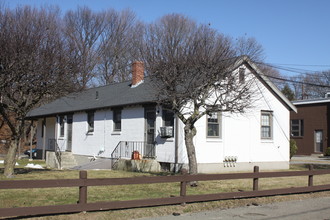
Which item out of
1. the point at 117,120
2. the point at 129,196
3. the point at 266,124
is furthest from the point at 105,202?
the point at 266,124

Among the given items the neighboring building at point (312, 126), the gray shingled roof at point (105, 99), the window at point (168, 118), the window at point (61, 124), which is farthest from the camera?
the neighboring building at point (312, 126)

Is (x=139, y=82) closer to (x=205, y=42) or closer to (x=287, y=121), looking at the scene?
(x=287, y=121)

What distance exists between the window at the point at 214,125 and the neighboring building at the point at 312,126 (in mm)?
20199

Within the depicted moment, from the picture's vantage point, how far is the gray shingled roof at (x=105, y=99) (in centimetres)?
2134

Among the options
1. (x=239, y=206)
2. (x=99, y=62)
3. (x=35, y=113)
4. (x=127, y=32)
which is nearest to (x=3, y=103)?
(x=239, y=206)

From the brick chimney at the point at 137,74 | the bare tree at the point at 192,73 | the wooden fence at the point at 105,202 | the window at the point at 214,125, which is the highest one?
the brick chimney at the point at 137,74

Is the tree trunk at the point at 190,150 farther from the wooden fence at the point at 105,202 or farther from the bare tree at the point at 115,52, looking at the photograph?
the bare tree at the point at 115,52

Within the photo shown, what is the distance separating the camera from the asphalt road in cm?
972

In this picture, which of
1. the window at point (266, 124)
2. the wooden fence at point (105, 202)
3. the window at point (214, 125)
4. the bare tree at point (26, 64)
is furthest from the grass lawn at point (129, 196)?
the window at point (266, 124)

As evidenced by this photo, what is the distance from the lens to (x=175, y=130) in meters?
18.9

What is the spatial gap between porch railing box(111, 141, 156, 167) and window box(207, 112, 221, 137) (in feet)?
9.63

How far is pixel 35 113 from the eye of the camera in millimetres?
32375

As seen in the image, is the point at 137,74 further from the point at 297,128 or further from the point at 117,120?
the point at 297,128

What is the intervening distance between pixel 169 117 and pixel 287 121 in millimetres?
7349
